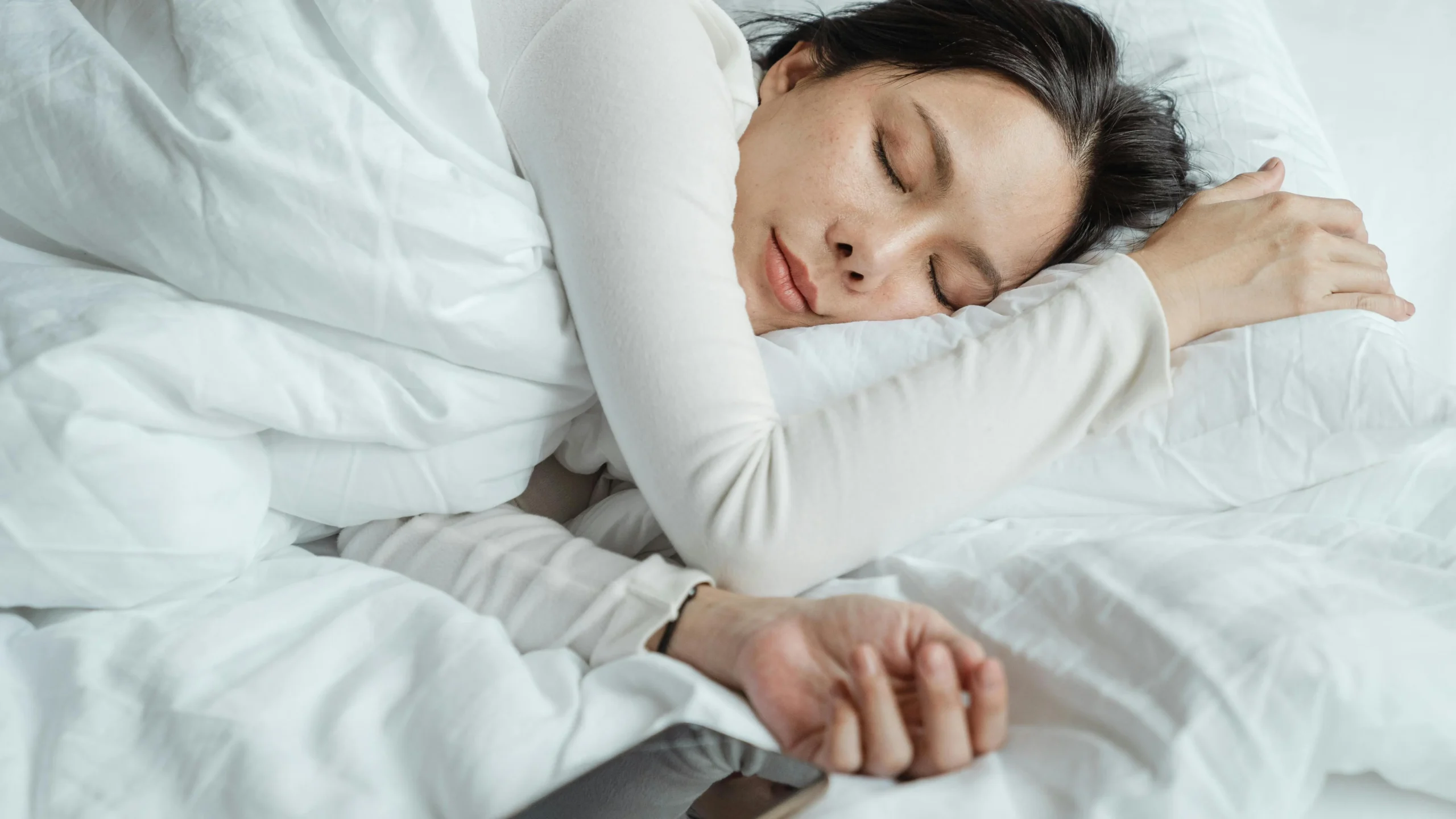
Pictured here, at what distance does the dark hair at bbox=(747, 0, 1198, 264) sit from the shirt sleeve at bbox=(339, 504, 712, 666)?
596 millimetres

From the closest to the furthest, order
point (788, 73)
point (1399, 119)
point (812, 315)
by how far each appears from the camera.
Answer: point (812, 315) → point (788, 73) → point (1399, 119)

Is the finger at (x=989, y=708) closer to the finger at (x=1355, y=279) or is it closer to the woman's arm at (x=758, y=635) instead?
the woman's arm at (x=758, y=635)

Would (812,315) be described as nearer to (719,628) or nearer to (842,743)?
(719,628)

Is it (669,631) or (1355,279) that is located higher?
(1355,279)

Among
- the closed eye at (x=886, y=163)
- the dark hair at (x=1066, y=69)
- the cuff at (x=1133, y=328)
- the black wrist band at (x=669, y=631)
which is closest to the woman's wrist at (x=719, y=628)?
the black wrist band at (x=669, y=631)

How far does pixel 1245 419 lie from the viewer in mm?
928

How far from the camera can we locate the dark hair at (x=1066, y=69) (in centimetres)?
108

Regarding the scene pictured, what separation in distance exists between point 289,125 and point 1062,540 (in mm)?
688

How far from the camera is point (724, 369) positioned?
76 cm

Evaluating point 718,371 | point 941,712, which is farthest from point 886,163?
point 941,712

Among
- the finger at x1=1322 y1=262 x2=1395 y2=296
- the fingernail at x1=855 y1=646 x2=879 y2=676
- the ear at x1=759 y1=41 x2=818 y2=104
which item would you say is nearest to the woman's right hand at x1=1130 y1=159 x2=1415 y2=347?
the finger at x1=1322 y1=262 x2=1395 y2=296

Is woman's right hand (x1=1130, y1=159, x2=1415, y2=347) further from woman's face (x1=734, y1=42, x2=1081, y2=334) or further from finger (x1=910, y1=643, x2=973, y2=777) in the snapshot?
finger (x1=910, y1=643, x2=973, y2=777)

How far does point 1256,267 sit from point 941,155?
0.33m

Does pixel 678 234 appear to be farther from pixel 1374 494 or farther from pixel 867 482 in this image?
pixel 1374 494
